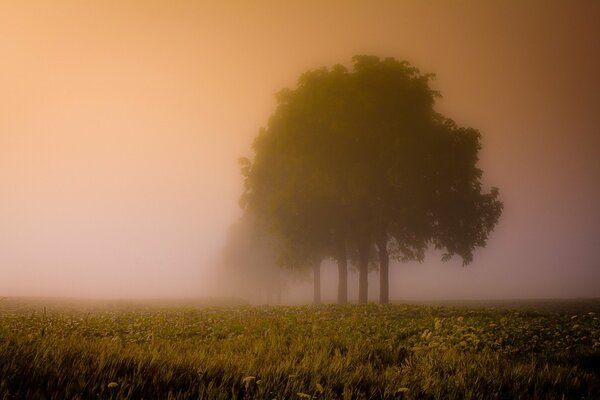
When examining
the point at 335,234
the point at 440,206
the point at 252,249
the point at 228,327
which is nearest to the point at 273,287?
the point at 252,249

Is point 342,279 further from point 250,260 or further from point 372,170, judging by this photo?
point 250,260

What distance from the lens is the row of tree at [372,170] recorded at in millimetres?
23578

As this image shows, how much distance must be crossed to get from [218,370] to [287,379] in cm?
76

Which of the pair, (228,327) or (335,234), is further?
(335,234)

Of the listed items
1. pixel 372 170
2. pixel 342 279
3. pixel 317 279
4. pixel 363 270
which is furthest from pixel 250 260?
pixel 372 170

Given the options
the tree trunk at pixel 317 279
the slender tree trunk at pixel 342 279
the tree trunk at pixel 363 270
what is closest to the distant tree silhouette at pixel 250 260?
the tree trunk at pixel 317 279

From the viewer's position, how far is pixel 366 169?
2394 centimetres

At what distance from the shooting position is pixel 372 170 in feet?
78.9

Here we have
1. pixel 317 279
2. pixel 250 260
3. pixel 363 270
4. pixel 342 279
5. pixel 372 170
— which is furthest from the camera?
pixel 250 260

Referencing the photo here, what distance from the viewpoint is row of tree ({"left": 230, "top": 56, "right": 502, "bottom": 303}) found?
928 inches

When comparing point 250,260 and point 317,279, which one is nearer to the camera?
point 317,279

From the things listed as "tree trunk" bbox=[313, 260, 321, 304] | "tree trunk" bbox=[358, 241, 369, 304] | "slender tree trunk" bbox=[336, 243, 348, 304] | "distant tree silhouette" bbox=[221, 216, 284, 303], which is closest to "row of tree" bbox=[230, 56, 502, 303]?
"tree trunk" bbox=[358, 241, 369, 304]

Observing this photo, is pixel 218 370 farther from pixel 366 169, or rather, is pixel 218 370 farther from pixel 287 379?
pixel 366 169

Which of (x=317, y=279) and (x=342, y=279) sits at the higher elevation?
(x=342, y=279)
